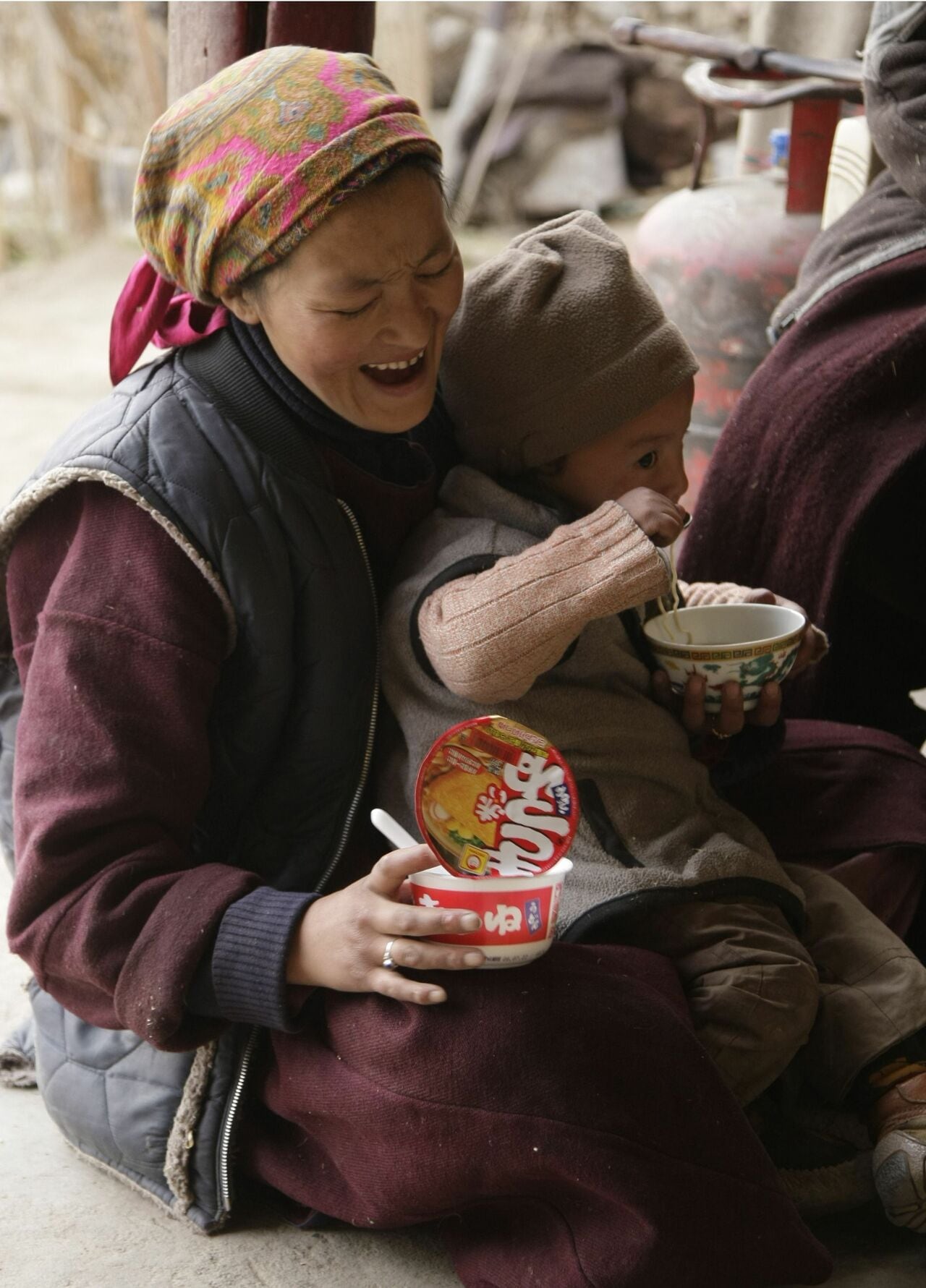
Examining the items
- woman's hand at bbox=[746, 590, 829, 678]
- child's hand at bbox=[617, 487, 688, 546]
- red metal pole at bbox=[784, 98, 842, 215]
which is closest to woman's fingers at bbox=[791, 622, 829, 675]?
woman's hand at bbox=[746, 590, 829, 678]

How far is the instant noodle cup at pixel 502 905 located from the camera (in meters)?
1.42

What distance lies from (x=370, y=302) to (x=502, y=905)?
643mm

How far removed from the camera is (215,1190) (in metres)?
1.67

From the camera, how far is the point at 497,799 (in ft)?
4.85

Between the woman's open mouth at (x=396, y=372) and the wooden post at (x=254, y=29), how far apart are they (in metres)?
0.63

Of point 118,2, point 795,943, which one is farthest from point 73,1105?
point 118,2

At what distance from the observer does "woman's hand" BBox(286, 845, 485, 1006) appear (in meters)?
1.40

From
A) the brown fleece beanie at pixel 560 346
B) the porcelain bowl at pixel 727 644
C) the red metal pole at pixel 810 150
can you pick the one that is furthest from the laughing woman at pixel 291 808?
the red metal pole at pixel 810 150

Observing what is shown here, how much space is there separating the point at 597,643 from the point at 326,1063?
559mm

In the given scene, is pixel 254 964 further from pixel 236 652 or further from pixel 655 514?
pixel 655 514

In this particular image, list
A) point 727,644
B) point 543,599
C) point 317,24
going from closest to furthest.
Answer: point 543,599 → point 727,644 → point 317,24

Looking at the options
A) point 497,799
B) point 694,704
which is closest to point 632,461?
point 694,704

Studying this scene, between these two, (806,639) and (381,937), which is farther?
(806,639)

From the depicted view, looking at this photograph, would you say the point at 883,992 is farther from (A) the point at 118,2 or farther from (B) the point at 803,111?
(A) the point at 118,2
